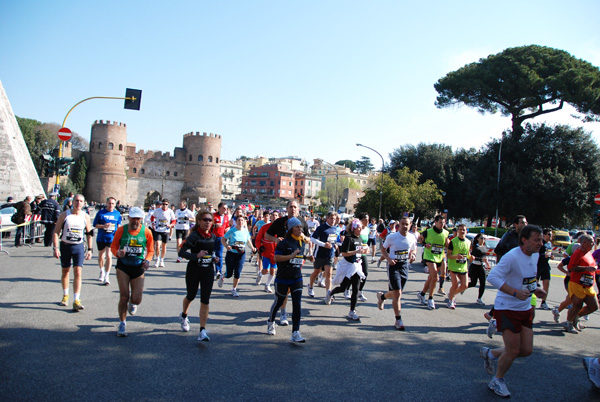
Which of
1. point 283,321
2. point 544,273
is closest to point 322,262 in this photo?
point 283,321

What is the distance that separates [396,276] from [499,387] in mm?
2669

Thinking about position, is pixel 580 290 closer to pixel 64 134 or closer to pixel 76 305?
pixel 76 305

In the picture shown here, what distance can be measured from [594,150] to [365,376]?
1519 inches

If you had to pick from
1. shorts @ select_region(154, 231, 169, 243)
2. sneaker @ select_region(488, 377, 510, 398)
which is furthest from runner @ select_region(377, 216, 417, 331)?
shorts @ select_region(154, 231, 169, 243)

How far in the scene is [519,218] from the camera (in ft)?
25.6

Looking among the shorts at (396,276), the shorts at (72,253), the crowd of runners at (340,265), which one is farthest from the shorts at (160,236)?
the shorts at (396,276)

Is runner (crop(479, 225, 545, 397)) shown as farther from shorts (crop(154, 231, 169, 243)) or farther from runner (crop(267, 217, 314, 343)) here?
shorts (crop(154, 231, 169, 243))

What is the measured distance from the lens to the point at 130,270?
5.68 metres

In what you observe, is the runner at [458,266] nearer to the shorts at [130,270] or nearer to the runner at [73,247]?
the shorts at [130,270]

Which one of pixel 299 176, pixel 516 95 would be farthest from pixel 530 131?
pixel 299 176

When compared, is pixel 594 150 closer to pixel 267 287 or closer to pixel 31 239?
pixel 267 287

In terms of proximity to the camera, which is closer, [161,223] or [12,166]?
[161,223]

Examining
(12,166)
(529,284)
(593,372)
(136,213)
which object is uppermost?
(12,166)

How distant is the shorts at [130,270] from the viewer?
5648mm
